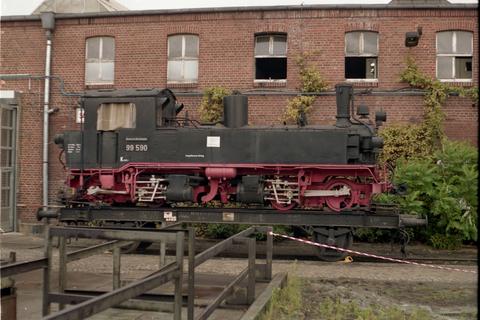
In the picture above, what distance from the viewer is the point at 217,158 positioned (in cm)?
1197

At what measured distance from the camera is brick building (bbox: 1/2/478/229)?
16062 mm

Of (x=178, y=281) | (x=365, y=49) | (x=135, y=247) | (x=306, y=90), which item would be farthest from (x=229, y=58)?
(x=178, y=281)

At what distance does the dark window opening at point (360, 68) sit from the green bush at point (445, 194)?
3.61 meters

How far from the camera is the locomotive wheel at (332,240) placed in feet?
36.8

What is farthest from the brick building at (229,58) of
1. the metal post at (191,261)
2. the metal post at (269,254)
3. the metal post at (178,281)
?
the metal post at (178,281)

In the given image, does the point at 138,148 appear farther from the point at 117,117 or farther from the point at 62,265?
the point at 62,265

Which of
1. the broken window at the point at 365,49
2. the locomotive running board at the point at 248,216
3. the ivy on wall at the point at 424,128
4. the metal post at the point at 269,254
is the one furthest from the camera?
the broken window at the point at 365,49

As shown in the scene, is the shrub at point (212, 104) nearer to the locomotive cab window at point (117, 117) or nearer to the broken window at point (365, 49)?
A: the broken window at point (365, 49)

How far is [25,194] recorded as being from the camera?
17.2 meters

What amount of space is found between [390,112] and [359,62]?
178 centimetres

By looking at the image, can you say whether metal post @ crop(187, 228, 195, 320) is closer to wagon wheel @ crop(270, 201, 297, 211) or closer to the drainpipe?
wagon wheel @ crop(270, 201, 297, 211)

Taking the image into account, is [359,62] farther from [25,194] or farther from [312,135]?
[25,194]

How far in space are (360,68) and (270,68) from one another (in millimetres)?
2700

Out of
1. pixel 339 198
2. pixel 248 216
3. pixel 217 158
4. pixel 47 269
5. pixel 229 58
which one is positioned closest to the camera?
pixel 47 269
